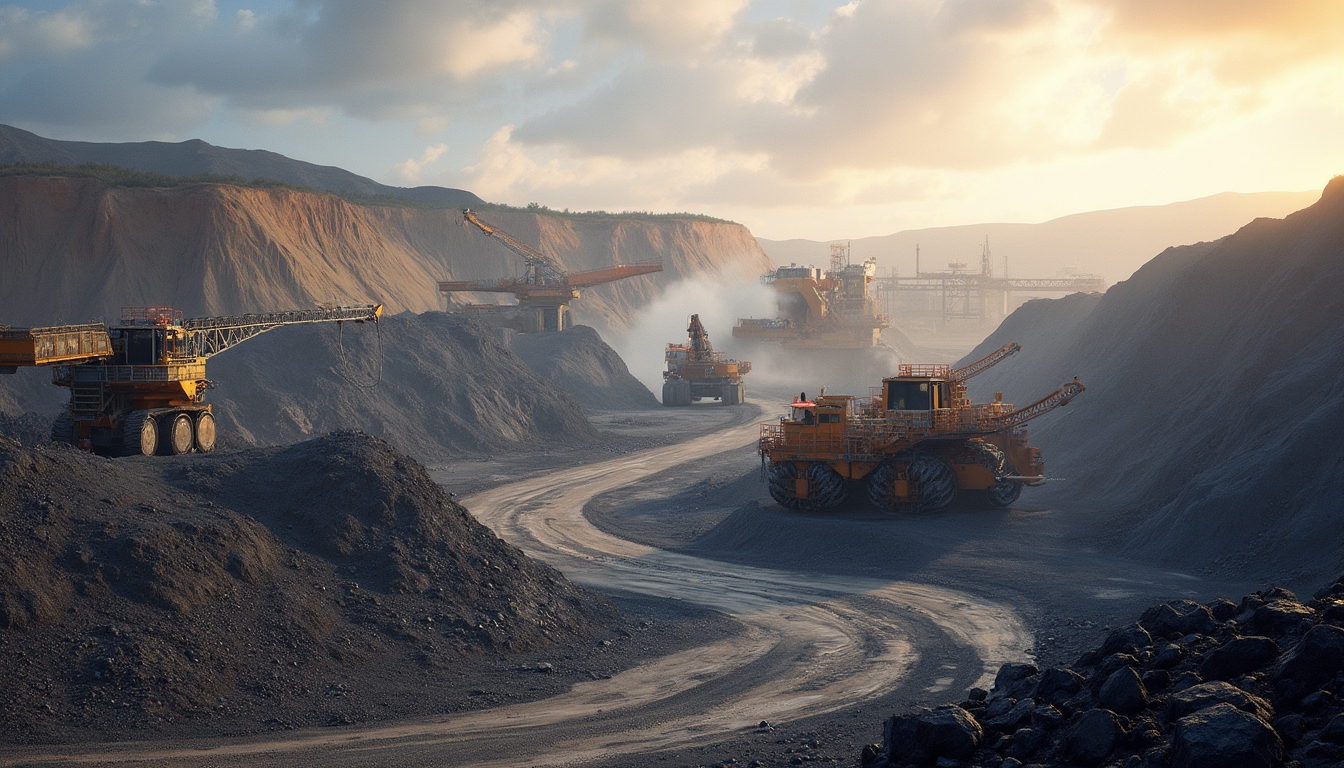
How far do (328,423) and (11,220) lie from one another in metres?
29.9

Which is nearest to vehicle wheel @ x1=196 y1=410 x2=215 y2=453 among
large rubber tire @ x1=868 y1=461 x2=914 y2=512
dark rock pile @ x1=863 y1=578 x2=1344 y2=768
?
large rubber tire @ x1=868 y1=461 x2=914 y2=512

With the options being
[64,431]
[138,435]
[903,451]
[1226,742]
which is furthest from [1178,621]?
[64,431]

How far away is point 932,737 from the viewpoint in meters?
9.16

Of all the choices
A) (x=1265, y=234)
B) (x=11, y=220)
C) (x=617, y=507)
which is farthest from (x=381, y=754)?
(x=11, y=220)

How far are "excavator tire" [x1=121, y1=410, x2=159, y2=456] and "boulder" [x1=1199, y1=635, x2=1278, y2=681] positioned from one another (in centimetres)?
2125

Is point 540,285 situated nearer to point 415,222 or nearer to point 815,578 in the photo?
point 415,222

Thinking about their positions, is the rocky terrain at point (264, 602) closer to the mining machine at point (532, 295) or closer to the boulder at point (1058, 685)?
the boulder at point (1058, 685)

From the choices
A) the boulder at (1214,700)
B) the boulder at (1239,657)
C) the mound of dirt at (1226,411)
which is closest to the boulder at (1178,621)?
the boulder at (1239,657)

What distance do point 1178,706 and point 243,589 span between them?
12.0m

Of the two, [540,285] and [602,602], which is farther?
[540,285]

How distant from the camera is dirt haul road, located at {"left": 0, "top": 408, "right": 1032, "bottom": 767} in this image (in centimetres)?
1195

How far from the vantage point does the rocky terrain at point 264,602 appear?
12641 mm

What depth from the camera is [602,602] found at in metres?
18.9

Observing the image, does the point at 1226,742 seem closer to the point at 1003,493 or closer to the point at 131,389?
the point at 1003,493
